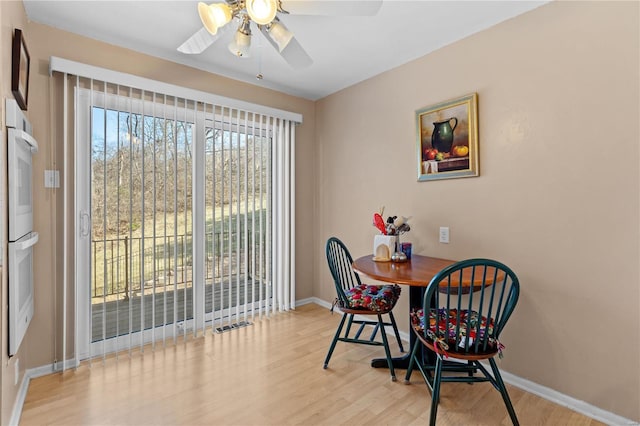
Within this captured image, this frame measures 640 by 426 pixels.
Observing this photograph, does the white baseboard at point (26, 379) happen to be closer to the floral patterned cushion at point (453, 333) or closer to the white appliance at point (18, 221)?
the white appliance at point (18, 221)

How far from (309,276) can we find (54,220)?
97.0 inches

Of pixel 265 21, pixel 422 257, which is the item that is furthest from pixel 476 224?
pixel 265 21

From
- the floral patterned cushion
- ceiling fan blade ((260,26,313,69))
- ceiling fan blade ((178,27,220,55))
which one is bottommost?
the floral patterned cushion

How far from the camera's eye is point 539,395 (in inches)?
78.9

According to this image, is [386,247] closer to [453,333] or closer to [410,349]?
[410,349]

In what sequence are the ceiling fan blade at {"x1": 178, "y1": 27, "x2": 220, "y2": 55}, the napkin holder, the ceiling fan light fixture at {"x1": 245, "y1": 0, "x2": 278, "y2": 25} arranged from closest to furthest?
the ceiling fan light fixture at {"x1": 245, "y1": 0, "x2": 278, "y2": 25} → the ceiling fan blade at {"x1": 178, "y1": 27, "x2": 220, "y2": 55} → the napkin holder

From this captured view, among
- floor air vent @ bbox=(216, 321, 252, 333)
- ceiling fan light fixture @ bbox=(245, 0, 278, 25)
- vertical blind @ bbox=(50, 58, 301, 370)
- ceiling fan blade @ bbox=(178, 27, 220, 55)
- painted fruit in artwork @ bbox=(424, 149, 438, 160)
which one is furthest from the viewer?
floor air vent @ bbox=(216, 321, 252, 333)

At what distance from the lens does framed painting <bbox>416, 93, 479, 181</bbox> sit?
7.66 feet

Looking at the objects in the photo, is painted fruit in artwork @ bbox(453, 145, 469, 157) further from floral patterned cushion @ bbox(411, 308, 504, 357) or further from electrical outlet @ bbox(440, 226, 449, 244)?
floral patterned cushion @ bbox(411, 308, 504, 357)

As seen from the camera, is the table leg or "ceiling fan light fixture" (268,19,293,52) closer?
"ceiling fan light fixture" (268,19,293,52)

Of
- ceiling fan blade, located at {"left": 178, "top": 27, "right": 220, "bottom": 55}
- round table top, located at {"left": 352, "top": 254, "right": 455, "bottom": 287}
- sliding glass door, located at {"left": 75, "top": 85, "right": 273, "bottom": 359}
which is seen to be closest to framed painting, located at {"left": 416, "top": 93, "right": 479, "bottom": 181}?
round table top, located at {"left": 352, "top": 254, "right": 455, "bottom": 287}

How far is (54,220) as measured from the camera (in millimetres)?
2244

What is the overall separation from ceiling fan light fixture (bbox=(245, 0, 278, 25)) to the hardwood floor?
214cm

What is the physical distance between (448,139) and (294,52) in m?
1.34
